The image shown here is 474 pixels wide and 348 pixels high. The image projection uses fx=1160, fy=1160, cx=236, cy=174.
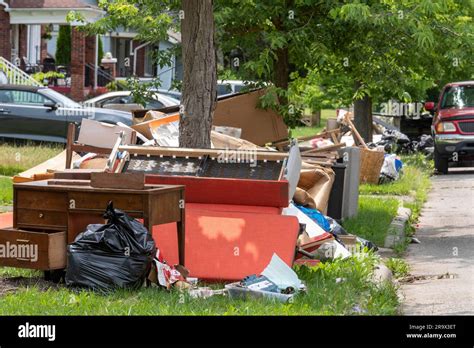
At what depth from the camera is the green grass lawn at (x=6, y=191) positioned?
15.2 metres

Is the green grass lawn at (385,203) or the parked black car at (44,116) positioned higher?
the parked black car at (44,116)

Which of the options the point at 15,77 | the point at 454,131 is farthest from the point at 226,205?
the point at 15,77

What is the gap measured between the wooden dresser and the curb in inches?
168

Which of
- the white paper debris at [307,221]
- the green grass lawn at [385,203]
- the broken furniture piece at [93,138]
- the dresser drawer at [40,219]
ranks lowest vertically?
the green grass lawn at [385,203]

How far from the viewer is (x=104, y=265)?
8805 mm

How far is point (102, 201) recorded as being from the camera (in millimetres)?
9219

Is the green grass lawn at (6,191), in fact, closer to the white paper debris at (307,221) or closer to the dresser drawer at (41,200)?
the white paper debris at (307,221)

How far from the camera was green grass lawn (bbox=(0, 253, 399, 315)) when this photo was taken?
26.2 ft

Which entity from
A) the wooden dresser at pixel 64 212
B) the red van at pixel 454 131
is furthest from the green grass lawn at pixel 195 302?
the red van at pixel 454 131

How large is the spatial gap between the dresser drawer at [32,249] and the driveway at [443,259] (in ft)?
9.15

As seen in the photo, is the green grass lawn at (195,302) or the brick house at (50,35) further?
the brick house at (50,35)

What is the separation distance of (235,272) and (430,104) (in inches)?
706
